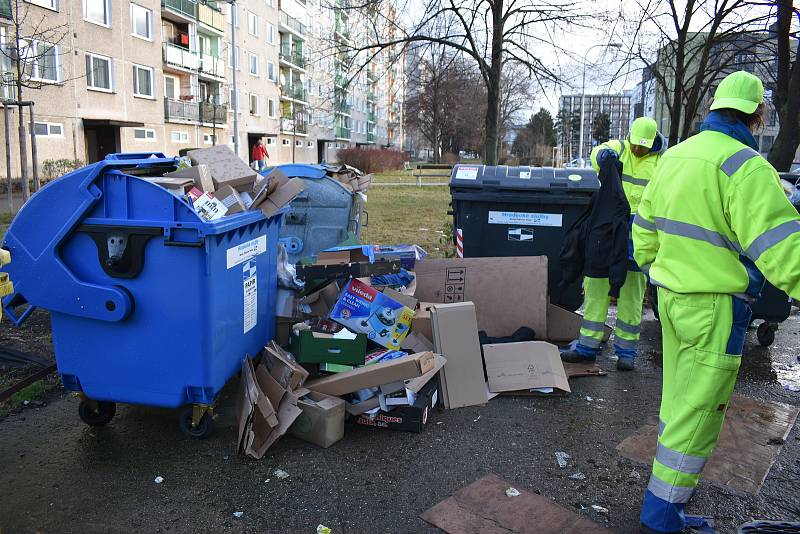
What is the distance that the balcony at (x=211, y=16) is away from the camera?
34709 mm

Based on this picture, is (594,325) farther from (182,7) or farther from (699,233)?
(182,7)

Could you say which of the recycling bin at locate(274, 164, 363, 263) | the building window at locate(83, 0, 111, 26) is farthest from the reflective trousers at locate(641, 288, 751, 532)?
the building window at locate(83, 0, 111, 26)

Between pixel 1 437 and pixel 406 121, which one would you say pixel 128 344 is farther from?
pixel 406 121

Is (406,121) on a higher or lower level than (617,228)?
higher

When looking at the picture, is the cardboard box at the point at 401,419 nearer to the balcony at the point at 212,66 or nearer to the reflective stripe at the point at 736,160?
the reflective stripe at the point at 736,160

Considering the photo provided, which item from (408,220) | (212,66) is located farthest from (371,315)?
(212,66)

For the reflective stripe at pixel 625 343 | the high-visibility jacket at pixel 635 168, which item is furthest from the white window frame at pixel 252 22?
the reflective stripe at pixel 625 343

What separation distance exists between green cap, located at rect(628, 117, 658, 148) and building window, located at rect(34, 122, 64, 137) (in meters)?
22.0

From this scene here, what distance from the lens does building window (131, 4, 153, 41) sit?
27.0 meters

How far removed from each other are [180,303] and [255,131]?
40.6 m

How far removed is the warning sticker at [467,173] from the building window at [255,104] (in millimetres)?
38443

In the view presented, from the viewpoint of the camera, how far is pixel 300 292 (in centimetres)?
458

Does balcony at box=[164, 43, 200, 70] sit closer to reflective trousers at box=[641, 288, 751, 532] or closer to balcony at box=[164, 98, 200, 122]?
balcony at box=[164, 98, 200, 122]

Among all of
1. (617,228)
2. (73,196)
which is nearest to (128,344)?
(73,196)
